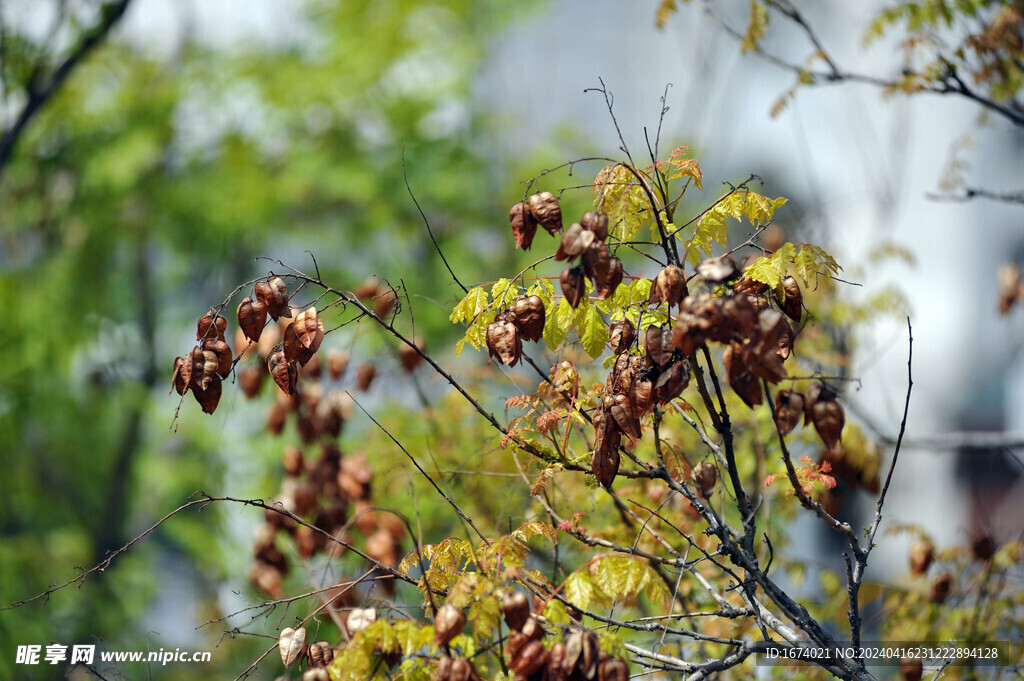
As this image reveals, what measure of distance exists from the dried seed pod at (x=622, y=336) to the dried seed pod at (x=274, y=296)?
2.36 ft

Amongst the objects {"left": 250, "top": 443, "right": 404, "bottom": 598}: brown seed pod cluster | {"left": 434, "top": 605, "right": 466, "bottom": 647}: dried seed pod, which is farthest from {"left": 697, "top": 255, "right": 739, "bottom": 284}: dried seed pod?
{"left": 250, "top": 443, "right": 404, "bottom": 598}: brown seed pod cluster

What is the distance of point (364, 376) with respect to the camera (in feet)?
11.2

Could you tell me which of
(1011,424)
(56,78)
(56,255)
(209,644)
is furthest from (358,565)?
(1011,424)

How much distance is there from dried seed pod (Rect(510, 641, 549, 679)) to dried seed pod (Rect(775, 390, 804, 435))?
2.00 feet

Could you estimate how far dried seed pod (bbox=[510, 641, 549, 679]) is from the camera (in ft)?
4.62

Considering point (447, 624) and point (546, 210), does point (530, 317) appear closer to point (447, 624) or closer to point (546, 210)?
point (546, 210)

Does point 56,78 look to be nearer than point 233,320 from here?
Yes

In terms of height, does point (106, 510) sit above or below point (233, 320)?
below

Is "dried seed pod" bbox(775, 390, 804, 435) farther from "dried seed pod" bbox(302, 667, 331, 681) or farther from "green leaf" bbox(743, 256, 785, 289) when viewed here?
"dried seed pod" bbox(302, 667, 331, 681)

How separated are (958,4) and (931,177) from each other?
284 centimetres

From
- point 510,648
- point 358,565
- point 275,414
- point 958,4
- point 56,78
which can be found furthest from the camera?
point 56,78

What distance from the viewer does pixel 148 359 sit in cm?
659

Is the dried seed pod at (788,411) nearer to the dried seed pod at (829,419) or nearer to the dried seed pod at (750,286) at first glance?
the dried seed pod at (829,419)

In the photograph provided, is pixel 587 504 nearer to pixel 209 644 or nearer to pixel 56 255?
pixel 209 644
